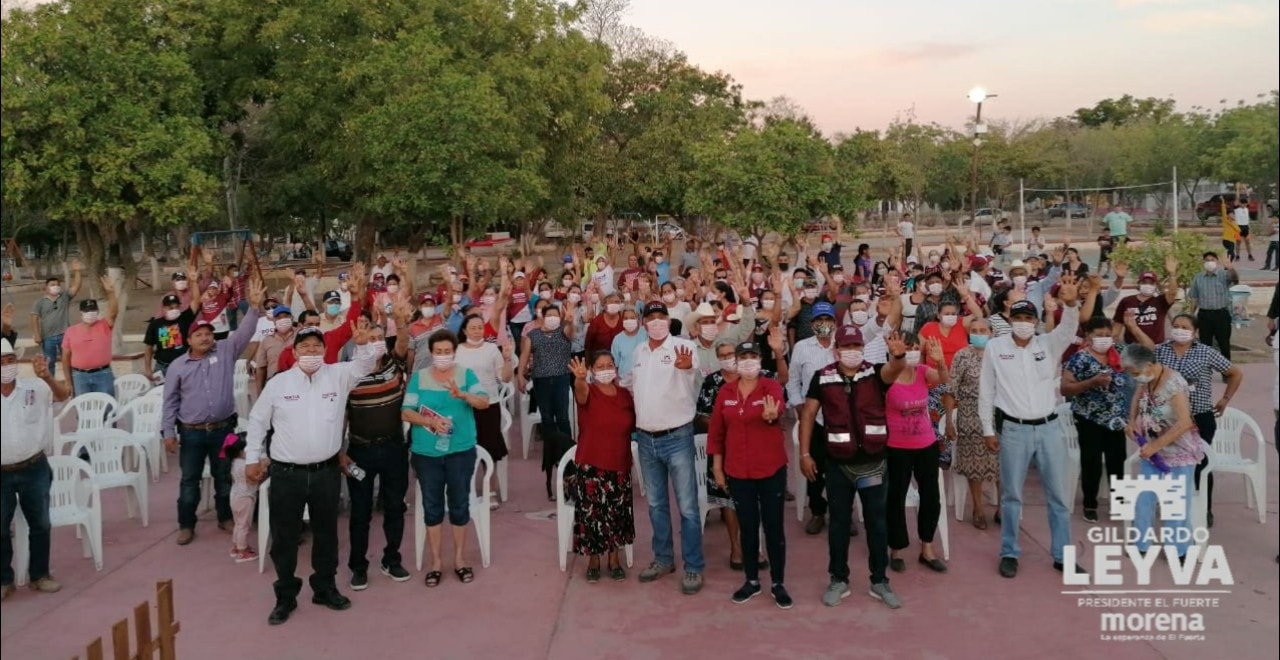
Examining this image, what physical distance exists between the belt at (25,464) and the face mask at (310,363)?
Answer: 5.16 feet

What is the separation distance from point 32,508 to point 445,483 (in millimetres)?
2306

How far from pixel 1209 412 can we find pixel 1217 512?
Answer: 3.11ft

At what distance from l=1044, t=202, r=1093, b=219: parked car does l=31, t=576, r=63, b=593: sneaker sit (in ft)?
138

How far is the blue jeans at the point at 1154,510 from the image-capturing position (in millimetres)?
5539

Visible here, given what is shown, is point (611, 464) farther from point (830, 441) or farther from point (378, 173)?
point (378, 173)

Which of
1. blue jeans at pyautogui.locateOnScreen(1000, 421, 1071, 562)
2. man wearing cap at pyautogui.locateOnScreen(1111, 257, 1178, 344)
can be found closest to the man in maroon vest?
blue jeans at pyautogui.locateOnScreen(1000, 421, 1071, 562)

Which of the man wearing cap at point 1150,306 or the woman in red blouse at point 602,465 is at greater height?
the man wearing cap at point 1150,306

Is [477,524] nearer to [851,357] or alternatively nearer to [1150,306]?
[851,357]

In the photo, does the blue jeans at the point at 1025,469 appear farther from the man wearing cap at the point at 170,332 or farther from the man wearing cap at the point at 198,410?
the man wearing cap at the point at 170,332

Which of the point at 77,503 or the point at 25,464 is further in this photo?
the point at 77,503

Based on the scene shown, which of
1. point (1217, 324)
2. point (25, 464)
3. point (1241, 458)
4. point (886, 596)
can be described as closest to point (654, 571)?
point (886, 596)

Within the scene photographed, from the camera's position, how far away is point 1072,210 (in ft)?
150

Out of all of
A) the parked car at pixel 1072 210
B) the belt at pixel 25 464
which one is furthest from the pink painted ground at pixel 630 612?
the parked car at pixel 1072 210

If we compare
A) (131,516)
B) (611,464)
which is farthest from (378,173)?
Answer: (611,464)
